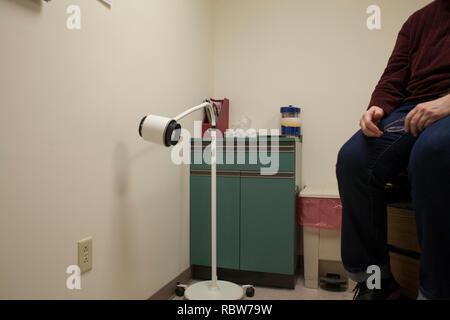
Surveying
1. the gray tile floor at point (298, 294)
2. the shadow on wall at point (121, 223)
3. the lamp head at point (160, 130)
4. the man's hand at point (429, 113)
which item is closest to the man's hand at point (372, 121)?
the man's hand at point (429, 113)

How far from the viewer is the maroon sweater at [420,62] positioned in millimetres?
949

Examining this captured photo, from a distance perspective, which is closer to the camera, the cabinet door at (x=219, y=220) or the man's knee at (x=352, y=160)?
the man's knee at (x=352, y=160)

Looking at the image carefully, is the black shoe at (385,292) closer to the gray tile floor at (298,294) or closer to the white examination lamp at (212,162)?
the white examination lamp at (212,162)

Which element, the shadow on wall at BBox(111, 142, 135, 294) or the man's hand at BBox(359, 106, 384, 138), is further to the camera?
the shadow on wall at BBox(111, 142, 135, 294)

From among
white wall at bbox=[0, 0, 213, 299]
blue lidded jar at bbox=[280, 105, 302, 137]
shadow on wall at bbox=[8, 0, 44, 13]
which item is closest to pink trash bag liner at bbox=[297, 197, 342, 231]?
blue lidded jar at bbox=[280, 105, 302, 137]

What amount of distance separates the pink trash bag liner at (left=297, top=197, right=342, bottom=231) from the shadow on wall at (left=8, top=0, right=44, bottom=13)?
1.49 m

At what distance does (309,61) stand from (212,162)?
113cm

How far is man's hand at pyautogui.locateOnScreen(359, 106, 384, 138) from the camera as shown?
0.93 m

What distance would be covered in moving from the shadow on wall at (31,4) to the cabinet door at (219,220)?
1177mm

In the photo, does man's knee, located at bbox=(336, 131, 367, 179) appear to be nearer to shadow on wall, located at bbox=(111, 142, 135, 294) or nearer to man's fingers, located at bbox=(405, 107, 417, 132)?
man's fingers, located at bbox=(405, 107, 417, 132)

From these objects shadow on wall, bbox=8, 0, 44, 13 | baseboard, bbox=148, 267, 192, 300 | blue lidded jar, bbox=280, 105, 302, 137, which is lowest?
baseboard, bbox=148, 267, 192, 300

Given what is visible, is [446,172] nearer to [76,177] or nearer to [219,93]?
[76,177]

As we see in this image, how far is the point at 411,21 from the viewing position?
112cm

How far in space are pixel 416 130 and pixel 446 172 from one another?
0.56ft
